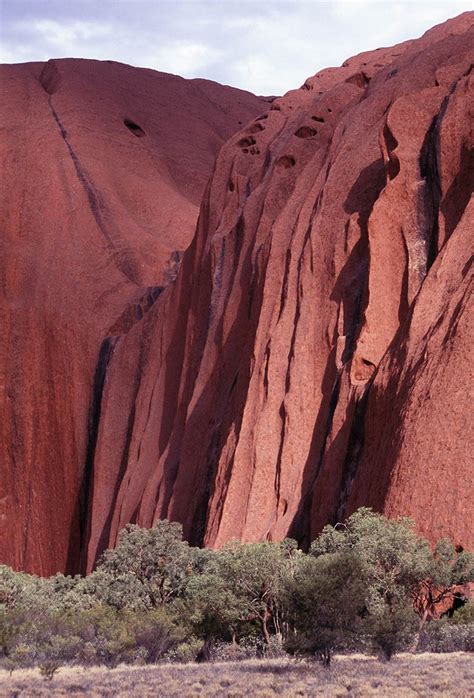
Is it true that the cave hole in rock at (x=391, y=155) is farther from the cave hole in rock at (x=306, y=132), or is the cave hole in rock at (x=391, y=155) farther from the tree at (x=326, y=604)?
the tree at (x=326, y=604)

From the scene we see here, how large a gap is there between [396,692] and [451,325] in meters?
11.1

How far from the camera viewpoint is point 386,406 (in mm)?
28797

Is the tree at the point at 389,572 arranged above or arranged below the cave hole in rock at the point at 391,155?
below

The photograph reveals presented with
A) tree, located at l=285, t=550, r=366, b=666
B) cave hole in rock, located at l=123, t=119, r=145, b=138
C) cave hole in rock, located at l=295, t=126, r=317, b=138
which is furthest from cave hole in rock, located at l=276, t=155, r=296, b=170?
cave hole in rock, located at l=123, t=119, r=145, b=138

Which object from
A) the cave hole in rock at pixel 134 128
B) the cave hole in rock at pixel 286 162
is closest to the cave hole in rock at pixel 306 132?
the cave hole in rock at pixel 286 162

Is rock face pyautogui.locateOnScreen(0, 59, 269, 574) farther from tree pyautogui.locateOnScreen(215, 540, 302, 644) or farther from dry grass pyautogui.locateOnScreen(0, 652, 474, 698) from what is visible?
dry grass pyautogui.locateOnScreen(0, 652, 474, 698)

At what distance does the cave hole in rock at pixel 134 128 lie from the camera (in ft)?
246

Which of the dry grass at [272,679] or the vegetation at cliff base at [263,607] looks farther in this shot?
the vegetation at cliff base at [263,607]

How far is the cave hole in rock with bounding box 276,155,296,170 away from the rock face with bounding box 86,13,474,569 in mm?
77

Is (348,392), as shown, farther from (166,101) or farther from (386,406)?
→ (166,101)

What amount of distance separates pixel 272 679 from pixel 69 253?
43.4 m

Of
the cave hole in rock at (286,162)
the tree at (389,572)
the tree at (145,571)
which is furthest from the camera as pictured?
the cave hole in rock at (286,162)

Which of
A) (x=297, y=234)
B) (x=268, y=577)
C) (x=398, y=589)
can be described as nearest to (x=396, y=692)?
(x=398, y=589)

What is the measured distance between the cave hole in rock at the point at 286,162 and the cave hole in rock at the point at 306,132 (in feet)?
4.96
